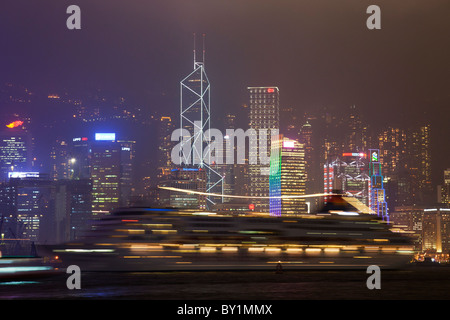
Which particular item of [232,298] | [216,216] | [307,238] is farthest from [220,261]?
[232,298]

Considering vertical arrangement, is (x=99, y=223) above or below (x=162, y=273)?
above

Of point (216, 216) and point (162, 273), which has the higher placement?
point (216, 216)

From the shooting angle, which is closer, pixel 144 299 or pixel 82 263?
pixel 144 299

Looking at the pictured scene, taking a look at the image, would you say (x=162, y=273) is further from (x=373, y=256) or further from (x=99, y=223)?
(x=373, y=256)
